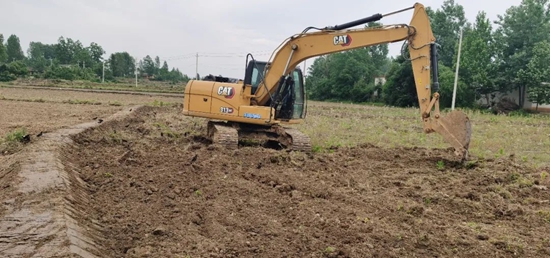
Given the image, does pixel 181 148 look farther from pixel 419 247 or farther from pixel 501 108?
pixel 501 108

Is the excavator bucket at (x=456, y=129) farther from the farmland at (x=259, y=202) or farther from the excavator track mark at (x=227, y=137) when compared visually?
the excavator track mark at (x=227, y=137)

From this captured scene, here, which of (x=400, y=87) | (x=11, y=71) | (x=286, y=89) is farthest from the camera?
(x=11, y=71)

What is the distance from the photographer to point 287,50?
10.8m

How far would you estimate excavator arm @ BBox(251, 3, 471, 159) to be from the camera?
351 inches

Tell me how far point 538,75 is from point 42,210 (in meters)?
38.5

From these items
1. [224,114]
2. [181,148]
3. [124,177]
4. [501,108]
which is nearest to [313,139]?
[224,114]

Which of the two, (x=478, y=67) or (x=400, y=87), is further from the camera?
(x=400, y=87)

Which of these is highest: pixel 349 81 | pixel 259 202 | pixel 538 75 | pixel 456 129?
pixel 538 75

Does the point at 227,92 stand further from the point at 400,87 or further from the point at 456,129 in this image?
the point at 400,87

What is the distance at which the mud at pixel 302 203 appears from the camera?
478 centimetres

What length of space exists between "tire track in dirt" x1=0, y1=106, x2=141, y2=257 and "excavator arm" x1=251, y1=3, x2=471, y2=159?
17.2ft

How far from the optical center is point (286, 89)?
11.0 metres

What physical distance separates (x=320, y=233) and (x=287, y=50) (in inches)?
256

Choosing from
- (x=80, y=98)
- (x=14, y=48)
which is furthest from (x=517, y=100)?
(x=14, y=48)
